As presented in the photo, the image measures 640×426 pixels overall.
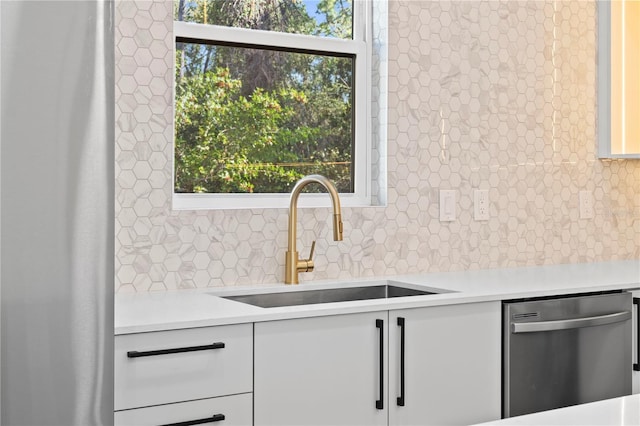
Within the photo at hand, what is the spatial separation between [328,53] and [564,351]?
1.38 meters

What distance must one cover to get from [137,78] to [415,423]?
4.43ft

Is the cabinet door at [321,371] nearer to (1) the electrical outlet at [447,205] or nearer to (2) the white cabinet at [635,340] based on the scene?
(1) the electrical outlet at [447,205]

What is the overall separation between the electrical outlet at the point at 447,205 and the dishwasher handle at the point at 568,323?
2.29 feet

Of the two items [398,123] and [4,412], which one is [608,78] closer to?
[398,123]

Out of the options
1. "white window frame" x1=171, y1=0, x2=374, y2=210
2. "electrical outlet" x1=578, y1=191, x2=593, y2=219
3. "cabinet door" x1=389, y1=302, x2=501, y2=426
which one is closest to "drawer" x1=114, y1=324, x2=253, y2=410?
"cabinet door" x1=389, y1=302, x2=501, y2=426

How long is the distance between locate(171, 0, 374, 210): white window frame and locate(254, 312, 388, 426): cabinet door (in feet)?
2.30

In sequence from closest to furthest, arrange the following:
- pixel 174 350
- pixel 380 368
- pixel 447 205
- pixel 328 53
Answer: pixel 174 350, pixel 380 368, pixel 328 53, pixel 447 205

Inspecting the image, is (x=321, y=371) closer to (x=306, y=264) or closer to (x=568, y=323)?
(x=306, y=264)

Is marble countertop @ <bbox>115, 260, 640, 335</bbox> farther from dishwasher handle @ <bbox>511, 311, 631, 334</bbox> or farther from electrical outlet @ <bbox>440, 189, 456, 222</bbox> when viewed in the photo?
electrical outlet @ <bbox>440, 189, 456, 222</bbox>

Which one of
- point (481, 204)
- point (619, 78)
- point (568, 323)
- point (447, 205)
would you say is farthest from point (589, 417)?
point (619, 78)

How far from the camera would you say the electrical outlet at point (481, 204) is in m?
3.04

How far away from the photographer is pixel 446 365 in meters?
2.25

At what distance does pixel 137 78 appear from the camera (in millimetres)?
2330

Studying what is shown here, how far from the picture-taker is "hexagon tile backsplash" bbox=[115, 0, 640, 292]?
235cm
